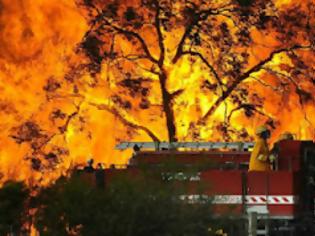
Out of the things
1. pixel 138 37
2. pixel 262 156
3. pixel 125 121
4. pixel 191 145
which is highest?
pixel 138 37

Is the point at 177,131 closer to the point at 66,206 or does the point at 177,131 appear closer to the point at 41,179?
the point at 41,179

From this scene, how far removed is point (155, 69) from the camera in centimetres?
3238

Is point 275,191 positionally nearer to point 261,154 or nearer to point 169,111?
point 261,154

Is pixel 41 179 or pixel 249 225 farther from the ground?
pixel 41 179

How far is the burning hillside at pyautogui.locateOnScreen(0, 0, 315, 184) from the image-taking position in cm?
3209

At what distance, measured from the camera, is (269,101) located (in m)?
32.5

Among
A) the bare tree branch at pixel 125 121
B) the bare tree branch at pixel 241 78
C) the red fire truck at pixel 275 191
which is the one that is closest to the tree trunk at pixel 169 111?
the bare tree branch at pixel 125 121

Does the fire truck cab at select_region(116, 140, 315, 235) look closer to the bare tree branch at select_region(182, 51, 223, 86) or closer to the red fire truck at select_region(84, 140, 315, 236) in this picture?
the red fire truck at select_region(84, 140, 315, 236)

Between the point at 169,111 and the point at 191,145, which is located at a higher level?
the point at 169,111

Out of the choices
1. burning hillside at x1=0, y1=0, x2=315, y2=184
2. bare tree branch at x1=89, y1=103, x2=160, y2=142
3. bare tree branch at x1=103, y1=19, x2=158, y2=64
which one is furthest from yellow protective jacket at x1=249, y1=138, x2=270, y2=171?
bare tree branch at x1=103, y1=19, x2=158, y2=64

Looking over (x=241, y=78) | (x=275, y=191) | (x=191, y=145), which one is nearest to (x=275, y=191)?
(x=275, y=191)

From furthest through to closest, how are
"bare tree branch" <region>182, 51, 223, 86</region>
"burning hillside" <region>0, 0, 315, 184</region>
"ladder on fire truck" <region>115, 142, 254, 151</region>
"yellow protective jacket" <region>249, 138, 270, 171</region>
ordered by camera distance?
"bare tree branch" <region>182, 51, 223, 86</region> → "burning hillside" <region>0, 0, 315, 184</region> → "ladder on fire truck" <region>115, 142, 254, 151</region> → "yellow protective jacket" <region>249, 138, 270, 171</region>

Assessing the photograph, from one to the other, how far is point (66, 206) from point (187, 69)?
44.3 feet

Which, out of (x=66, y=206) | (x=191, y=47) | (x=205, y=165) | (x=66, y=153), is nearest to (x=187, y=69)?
(x=191, y=47)
